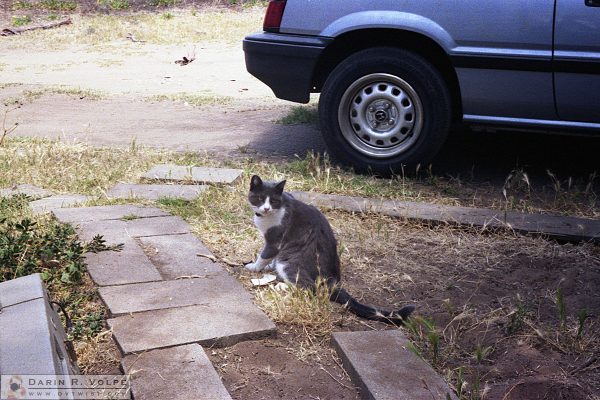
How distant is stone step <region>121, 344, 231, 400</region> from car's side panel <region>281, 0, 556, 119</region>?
3.13m

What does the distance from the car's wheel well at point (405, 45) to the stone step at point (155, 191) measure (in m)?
1.38

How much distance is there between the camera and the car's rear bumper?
571 cm

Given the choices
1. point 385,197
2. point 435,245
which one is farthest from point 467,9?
point 435,245

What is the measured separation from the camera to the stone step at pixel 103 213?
15.4 ft

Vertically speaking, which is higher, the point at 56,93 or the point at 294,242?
the point at 294,242

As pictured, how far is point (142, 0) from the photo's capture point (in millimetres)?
18047

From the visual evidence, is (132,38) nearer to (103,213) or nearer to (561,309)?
(103,213)

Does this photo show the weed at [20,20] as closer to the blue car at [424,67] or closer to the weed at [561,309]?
the blue car at [424,67]

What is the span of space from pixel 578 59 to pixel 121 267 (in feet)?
10.7

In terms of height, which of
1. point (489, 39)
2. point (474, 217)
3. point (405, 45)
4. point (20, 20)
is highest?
point (489, 39)

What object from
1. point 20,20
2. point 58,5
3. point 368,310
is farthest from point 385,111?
point 58,5

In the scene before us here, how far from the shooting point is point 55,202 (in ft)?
16.6

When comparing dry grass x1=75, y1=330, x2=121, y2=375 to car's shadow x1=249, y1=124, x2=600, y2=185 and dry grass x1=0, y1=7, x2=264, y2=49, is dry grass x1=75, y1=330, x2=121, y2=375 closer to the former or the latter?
car's shadow x1=249, y1=124, x2=600, y2=185

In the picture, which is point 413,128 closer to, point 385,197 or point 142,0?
point 385,197
